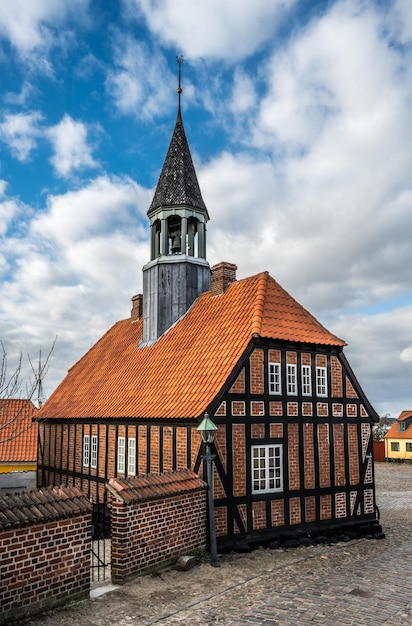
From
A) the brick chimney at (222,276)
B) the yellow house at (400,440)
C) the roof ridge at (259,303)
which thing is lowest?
the yellow house at (400,440)

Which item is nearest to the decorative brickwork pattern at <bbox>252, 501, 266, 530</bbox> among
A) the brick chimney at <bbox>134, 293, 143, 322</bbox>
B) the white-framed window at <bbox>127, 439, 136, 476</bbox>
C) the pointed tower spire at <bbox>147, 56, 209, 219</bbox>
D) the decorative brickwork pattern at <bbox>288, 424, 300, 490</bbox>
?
the decorative brickwork pattern at <bbox>288, 424, 300, 490</bbox>

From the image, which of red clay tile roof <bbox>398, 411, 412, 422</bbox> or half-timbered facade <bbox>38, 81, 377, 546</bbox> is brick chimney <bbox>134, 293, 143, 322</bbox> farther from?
red clay tile roof <bbox>398, 411, 412, 422</bbox>

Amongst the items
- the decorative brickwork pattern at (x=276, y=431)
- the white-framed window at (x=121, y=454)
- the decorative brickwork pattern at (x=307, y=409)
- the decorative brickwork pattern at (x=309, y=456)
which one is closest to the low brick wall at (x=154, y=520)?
the decorative brickwork pattern at (x=276, y=431)

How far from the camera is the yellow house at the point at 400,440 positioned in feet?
156

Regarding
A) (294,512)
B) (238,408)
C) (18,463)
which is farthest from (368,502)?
(18,463)

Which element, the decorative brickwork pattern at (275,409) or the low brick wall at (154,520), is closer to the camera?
the low brick wall at (154,520)

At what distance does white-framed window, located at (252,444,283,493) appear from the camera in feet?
44.6

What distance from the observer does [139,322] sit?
899 inches

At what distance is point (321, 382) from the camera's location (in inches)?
611

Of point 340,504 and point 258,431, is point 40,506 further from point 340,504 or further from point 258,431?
point 340,504

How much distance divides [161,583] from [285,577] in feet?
8.13

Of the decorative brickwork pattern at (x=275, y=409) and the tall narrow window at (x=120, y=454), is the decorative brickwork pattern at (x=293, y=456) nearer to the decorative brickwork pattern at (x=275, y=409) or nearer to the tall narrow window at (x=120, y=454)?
the decorative brickwork pattern at (x=275, y=409)

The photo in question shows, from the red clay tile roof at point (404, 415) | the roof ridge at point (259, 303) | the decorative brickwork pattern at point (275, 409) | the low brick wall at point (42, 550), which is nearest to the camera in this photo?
the low brick wall at point (42, 550)

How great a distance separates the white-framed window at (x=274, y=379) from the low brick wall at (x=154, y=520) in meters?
3.31
